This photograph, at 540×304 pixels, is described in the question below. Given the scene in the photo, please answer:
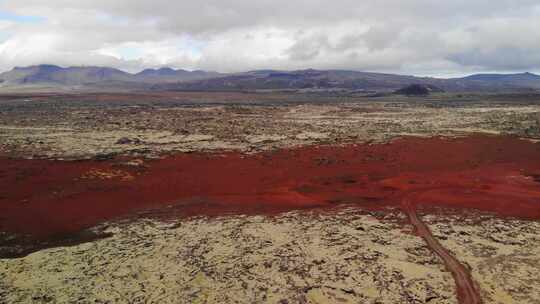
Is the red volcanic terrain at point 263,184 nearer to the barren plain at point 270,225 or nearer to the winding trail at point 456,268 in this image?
the barren plain at point 270,225

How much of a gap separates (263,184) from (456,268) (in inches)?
293

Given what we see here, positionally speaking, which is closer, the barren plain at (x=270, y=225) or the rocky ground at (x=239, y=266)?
the rocky ground at (x=239, y=266)

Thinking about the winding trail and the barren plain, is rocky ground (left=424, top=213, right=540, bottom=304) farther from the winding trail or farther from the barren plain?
the winding trail

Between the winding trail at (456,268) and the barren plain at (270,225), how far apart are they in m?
0.03

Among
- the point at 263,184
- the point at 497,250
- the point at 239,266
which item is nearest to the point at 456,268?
the point at 497,250

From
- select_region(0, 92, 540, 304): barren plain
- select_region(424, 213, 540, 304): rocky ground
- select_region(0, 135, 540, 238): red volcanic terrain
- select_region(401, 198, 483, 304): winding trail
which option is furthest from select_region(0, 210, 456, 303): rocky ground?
select_region(0, 135, 540, 238): red volcanic terrain

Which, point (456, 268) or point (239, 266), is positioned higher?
point (456, 268)

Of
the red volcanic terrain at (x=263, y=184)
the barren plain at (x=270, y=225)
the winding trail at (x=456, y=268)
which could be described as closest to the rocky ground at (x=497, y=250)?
the barren plain at (x=270, y=225)

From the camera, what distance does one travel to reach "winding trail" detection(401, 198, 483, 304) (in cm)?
687

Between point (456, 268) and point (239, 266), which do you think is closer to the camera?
point (456, 268)

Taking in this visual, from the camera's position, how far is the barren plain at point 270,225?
287 inches

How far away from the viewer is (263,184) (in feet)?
46.0

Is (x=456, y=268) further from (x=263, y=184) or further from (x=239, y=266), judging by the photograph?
(x=263, y=184)

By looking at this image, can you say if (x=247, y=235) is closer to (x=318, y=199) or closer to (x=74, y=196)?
(x=318, y=199)
